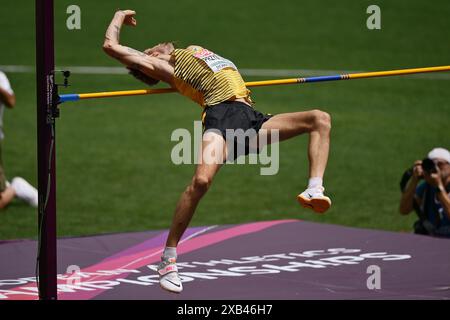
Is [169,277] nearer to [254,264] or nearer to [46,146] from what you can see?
[46,146]

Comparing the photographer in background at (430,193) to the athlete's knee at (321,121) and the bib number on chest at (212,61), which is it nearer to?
the athlete's knee at (321,121)

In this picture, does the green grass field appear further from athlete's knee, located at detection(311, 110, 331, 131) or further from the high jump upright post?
athlete's knee, located at detection(311, 110, 331, 131)

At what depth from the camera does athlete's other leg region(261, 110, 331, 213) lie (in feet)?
23.4

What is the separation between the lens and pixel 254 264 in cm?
908

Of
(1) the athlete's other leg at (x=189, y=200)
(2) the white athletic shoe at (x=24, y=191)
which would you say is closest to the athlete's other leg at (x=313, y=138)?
(1) the athlete's other leg at (x=189, y=200)

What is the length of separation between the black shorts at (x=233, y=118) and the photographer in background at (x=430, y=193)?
2.28 meters

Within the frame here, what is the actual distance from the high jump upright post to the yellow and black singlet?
109 centimetres

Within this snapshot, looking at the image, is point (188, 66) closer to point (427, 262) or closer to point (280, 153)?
point (427, 262)

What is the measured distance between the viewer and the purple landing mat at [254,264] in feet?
26.5

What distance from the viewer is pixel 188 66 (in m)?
7.73

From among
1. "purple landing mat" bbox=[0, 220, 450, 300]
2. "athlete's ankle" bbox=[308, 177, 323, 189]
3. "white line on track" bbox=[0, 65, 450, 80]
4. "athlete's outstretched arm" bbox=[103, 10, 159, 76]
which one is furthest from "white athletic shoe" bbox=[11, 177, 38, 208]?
"white line on track" bbox=[0, 65, 450, 80]

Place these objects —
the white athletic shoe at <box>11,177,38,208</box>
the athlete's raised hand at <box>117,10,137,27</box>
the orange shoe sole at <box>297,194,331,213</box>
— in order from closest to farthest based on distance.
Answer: the orange shoe sole at <box>297,194,331,213</box>, the athlete's raised hand at <box>117,10,137,27</box>, the white athletic shoe at <box>11,177,38,208</box>
